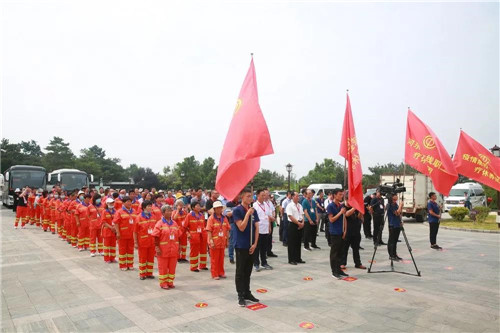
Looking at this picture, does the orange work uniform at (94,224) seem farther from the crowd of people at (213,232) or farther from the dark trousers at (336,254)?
the dark trousers at (336,254)

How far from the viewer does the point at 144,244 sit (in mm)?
7395

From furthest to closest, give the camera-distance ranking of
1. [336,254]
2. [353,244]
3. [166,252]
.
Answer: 1. [353,244]
2. [336,254]
3. [166,252]

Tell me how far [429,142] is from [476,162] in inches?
48.0

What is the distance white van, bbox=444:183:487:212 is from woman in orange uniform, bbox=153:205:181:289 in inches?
919

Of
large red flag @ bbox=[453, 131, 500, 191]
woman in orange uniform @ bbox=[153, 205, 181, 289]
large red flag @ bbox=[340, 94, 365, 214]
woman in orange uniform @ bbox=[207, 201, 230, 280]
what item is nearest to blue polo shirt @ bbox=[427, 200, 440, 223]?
large red flag @ bbox=[453, 131, 500, 191]

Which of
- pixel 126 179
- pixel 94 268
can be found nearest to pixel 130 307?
pixel 94 268

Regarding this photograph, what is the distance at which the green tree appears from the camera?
62.7m

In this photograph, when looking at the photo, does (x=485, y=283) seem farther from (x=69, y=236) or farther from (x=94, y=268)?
(x=69, y=236)

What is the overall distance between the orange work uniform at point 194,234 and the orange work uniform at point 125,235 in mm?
1331

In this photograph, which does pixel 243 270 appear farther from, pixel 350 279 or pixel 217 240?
pixel 350 279

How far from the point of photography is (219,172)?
520 centimetres

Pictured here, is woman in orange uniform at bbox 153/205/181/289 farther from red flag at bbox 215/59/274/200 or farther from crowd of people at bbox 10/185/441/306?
red flag at bbox 215/59/274/200

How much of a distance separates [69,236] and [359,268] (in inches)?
392

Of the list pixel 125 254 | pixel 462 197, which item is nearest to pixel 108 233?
pixel 125 254
